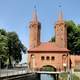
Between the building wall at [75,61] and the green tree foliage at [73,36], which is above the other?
the green tree foliage at [73,36]

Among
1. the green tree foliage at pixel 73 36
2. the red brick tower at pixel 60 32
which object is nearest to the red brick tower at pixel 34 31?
the red brick tower at pixel 60 32

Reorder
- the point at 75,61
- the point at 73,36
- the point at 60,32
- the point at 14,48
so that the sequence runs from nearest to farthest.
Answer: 1. the point at 75,61
2. the point at 60,32
3. the point at 73,36
4. the point at 14,48

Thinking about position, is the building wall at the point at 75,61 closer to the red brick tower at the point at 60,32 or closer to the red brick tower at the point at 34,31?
the red brick tower at the point at 60,32

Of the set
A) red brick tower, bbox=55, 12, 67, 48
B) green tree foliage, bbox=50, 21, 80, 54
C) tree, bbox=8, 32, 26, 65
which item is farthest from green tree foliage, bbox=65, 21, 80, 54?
tree, bbox=8, 32, 26, 65

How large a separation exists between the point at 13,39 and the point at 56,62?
2240 cm

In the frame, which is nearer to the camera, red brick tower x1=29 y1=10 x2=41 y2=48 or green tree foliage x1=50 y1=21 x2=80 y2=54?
red brick tower x1=29 y1=10 x2=41 y2=48

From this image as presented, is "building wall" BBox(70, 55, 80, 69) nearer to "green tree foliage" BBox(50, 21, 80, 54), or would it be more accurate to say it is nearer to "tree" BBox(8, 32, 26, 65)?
"green tree foliage" BBox(50, 21, 80, 54)

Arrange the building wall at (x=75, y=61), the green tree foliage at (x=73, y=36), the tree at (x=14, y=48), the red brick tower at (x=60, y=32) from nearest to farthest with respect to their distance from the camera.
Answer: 1. the building wall at (x=75, y=61)
2. the red brick tower at (x=60, y=32)
3. the green tree foliage at (x=73, y=36)
4. the tree at (x=14, y=48)

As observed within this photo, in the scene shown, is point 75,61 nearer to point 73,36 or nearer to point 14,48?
point 73,36

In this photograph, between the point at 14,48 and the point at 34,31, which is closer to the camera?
the point at 34,31

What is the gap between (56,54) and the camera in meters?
76.6

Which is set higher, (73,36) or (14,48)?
(73,36)

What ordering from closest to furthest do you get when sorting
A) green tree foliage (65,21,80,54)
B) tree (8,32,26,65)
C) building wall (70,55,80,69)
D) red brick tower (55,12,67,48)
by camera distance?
1. building wall (70,55,80,69)
2. red brick tower (55,12,67,48)
3. green tree foliage (65,21,80,54)
4. tree (8,32,26,65)

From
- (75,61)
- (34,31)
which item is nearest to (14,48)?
(34,31)
